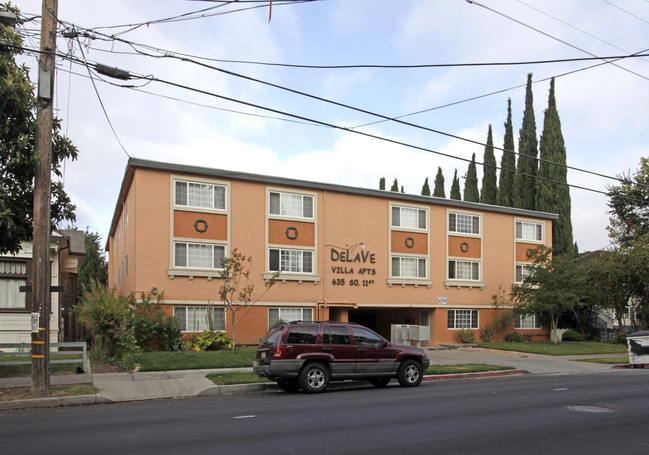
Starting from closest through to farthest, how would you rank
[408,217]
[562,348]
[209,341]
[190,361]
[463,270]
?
[190,361] → [209,341] → [562,348] → [408,217] → [463,270]

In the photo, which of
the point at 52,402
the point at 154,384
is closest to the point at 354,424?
the point at 52,402

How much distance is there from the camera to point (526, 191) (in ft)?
149

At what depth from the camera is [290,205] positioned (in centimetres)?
2655

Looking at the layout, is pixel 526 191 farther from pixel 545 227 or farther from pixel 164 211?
pixel 164 211

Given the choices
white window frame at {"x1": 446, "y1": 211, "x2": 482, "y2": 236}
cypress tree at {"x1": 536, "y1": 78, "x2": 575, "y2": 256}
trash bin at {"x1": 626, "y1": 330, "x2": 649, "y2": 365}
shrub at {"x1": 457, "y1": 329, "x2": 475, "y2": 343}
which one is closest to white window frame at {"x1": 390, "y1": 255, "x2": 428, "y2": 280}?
white window frame at {"x1": 446, "y1": 211, "x2": 482, "y2": 236}

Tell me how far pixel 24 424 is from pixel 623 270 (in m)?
29.1

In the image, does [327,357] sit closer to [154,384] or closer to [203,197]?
[154,384]

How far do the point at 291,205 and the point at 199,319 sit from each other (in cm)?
641

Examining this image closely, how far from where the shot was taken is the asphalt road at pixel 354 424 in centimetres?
796

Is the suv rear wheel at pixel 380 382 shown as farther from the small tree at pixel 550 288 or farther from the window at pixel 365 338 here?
the small tree at pixel 550 288

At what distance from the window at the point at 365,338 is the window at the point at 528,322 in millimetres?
19180

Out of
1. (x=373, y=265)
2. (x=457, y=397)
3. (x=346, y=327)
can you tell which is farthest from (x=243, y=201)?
(x=457, y=397)

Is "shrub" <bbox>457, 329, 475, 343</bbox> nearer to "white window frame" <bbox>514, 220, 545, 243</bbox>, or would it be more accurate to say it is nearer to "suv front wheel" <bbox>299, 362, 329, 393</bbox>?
"white window frame" <bbox>514, 220, 545, 243</bbox>

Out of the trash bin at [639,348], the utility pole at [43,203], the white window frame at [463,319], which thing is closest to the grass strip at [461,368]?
the trash bin at [639,348]
